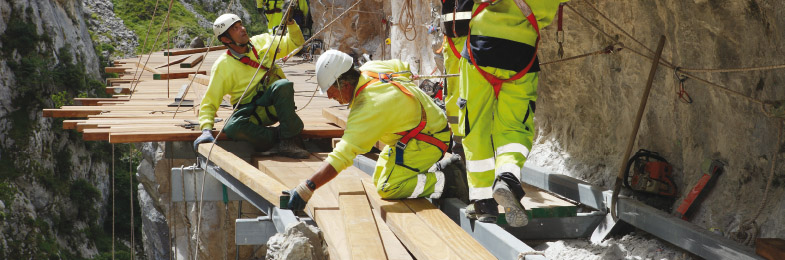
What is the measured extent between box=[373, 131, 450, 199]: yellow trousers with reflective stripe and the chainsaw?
0.99 m

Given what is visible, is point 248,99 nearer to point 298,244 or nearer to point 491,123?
point 298,244

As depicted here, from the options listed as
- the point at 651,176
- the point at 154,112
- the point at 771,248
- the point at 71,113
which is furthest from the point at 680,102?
the point at 71,113

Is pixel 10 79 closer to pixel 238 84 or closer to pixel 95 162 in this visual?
pixel 95 162

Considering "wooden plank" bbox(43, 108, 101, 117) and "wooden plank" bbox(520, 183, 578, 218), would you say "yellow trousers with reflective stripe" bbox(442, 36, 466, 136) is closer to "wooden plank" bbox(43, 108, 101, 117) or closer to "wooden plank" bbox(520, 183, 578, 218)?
"wooden plank" bbox(520, 183, 578, 218)

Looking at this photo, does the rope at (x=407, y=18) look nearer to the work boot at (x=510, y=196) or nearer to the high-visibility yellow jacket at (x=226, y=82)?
the high-visibility yellow jacket at (x=226, y=82)

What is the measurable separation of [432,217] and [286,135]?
263 cm

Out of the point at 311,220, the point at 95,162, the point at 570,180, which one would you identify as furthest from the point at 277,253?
the point at 95,162

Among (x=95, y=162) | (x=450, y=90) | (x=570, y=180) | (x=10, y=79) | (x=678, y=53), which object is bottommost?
(x=95, y=162)

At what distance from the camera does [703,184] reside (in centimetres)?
372

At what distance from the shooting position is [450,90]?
527 centimetres

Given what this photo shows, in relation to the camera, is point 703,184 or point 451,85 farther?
point 451,85

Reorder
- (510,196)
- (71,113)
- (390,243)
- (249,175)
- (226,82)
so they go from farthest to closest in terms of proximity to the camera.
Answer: (71,113) → (226,82) → (249,175) → (390,243) → (510,196)

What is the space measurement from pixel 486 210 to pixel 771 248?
1225mm

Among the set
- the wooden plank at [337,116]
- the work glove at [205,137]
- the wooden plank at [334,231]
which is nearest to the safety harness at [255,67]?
the work glove at [205,137]
